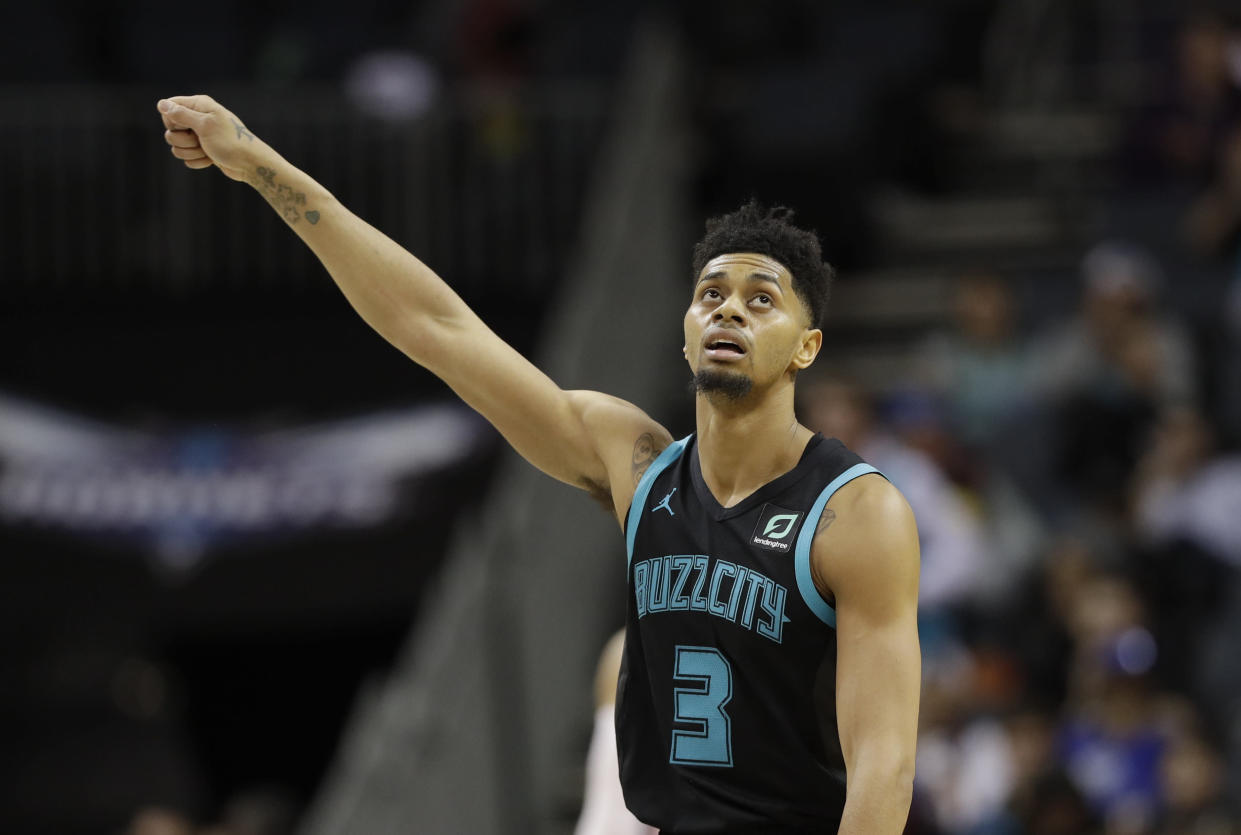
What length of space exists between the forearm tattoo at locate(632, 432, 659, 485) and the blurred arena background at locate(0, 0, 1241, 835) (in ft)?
15.3

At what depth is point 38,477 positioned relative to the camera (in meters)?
12.5

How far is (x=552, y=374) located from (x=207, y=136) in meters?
6.76

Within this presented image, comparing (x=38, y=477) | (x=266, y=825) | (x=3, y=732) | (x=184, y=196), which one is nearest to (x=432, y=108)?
(x=184, y=196)

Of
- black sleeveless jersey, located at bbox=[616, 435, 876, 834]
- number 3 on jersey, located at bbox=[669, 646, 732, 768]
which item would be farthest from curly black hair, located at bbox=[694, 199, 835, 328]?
number 3 on jersey, located at bbox=[669, 646, 732, 768]

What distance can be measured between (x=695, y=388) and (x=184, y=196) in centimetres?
991

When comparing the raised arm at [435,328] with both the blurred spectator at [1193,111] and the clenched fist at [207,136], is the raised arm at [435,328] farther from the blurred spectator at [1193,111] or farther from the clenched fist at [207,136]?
the blurred spectator at [1193,111]

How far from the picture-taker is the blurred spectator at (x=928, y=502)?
397 inches

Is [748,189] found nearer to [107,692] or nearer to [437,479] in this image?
[437,479]

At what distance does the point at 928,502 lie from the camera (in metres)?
10.1

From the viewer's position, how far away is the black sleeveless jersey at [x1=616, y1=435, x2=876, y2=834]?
3.96 m

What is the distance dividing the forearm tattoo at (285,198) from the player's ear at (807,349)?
3.85ft

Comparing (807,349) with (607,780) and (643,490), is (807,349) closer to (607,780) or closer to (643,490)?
(643,490)

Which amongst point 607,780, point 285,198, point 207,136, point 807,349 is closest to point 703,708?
point 807,349

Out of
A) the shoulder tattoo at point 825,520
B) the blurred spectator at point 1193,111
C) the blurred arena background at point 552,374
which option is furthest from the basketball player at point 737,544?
the blurred spectator at point 1193,111
